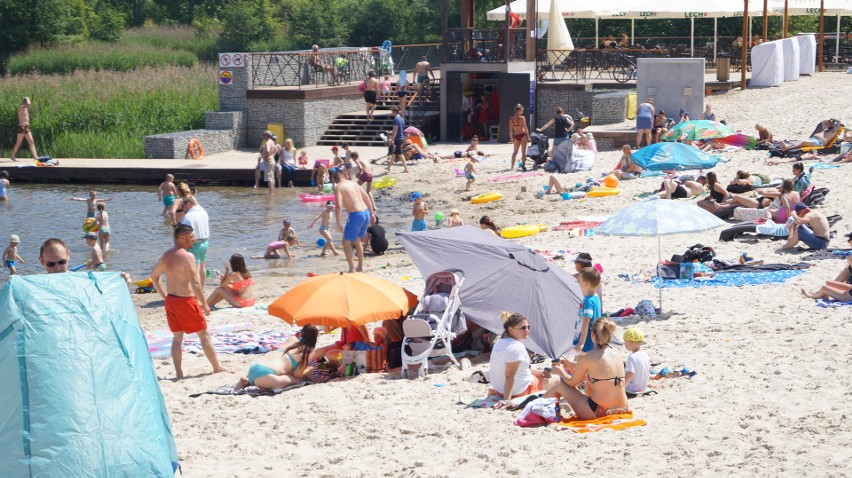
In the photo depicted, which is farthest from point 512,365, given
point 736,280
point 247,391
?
point 736,280

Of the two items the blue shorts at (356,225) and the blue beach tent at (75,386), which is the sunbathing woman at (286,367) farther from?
the blue shorts at (356,225)

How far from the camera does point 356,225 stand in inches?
568

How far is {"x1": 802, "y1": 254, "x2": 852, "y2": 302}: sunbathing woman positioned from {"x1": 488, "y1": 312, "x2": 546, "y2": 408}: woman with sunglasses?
3783 mm

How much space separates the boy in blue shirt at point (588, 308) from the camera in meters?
9.62

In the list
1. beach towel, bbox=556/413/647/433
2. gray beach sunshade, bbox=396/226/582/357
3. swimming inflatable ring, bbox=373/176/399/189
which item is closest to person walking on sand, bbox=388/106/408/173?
swimming inflatable ring, bbox=373/176/399/189

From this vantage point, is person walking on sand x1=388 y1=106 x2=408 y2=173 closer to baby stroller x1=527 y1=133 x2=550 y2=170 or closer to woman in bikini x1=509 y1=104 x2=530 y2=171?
woman in bikini x1=509 y1=104 x2=530 y2=171

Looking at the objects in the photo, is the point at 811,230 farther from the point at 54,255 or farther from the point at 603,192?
the point at 54,255

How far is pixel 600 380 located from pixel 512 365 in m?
0.84

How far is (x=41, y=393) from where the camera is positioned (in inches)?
254

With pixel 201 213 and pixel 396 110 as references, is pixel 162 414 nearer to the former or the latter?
pixel 201 213

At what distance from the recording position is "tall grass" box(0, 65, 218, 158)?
2805 cm

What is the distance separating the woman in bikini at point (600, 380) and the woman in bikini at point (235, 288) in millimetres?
5678

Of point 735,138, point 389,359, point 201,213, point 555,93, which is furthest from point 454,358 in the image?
point 555,93

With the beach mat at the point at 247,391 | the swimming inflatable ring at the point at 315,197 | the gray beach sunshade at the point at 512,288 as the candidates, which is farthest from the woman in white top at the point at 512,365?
the swimming inflatable ring at the point at 315,197
